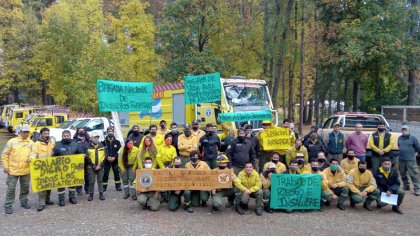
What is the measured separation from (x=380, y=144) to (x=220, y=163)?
476cm

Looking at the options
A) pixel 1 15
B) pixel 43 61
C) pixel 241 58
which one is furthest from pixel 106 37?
pixel 241 58

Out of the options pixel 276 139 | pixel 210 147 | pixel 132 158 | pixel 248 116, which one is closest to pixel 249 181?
pixel 210 147

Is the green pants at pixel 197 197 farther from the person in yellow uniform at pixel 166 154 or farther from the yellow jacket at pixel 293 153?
the yellow jacket at pixel 293 153

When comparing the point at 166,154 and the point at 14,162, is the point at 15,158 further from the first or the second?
the point at 166,154

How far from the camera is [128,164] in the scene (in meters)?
10.1

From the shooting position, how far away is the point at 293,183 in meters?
8.99

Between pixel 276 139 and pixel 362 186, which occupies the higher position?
pixel 276 139

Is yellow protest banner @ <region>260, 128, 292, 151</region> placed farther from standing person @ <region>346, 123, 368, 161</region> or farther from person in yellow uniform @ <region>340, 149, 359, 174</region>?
standing person @ <region>346, 123, 368, 161</region>

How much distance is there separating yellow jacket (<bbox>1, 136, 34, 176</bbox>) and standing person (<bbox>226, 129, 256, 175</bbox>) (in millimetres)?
4665

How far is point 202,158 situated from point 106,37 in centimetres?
2639

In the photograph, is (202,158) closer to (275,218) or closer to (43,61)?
(275,218)

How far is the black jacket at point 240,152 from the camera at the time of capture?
10.1 m

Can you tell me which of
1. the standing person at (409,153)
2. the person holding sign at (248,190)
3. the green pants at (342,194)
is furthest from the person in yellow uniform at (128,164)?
the standing person at (409,153)

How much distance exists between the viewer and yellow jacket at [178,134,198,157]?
34.4 ft
